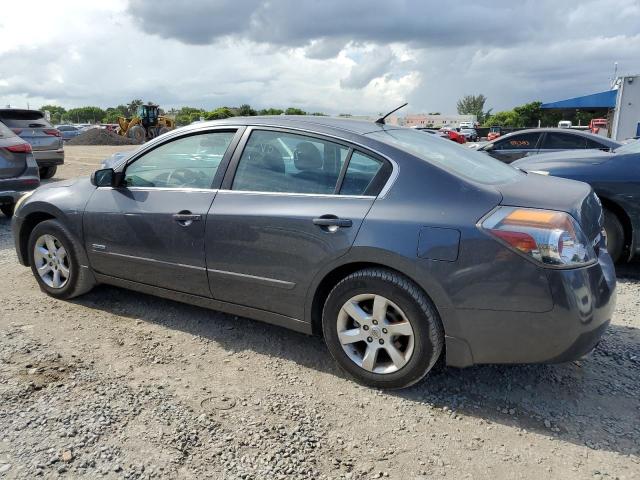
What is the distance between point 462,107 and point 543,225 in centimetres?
12362

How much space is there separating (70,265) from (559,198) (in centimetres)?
363

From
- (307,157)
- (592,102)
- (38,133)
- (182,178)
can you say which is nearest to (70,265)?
(182,178)

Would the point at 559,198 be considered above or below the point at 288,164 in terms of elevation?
below

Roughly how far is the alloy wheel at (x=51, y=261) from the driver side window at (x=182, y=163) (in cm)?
93

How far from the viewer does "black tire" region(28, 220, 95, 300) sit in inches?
163

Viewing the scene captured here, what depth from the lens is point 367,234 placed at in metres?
2.83

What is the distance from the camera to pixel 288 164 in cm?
330

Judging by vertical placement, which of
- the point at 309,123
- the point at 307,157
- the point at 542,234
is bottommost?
the point at 542,234

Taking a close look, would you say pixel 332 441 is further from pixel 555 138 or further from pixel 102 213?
pixel 555 138

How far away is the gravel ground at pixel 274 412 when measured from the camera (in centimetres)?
240

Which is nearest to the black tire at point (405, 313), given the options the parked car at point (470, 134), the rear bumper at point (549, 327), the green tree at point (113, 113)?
the rear bumper at point (549, 327)

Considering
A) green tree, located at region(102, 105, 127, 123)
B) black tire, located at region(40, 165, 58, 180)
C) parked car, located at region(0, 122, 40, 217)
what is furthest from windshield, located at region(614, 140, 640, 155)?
green tree, located at region(102, 105, 127, 123)

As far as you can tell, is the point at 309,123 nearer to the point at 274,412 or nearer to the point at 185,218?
the point at 185,218

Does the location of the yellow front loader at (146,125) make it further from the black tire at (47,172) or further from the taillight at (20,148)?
the taillight at (20,148)
